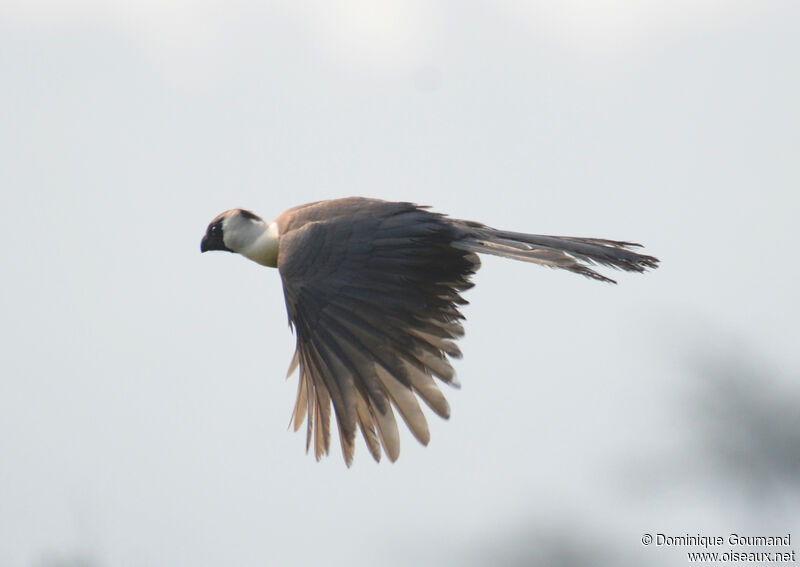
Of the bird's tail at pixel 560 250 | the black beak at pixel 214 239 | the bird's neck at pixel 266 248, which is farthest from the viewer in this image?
the black beak at pixel 214 239

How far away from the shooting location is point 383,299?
6.83 metres

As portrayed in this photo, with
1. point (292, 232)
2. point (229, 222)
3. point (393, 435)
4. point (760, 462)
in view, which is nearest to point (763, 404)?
point (760, 462)

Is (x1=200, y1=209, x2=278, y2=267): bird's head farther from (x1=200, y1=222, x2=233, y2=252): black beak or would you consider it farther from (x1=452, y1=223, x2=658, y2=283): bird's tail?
(x1=452, y1=223, x2=658, y2=283): bird's tail

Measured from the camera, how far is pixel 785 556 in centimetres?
479

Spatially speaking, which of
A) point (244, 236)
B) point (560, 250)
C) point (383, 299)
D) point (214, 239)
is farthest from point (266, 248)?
point (560, 250)

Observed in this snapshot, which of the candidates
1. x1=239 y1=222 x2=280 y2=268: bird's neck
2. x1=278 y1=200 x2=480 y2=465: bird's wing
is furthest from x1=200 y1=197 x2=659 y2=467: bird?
x1=239 y1=222 x2=280 y2=268: bird's neck

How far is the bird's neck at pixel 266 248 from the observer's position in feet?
27.1

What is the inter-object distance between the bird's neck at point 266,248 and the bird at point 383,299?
2.55 ft

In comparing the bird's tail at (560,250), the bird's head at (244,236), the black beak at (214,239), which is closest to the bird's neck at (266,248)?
the bird's head at (244,236)

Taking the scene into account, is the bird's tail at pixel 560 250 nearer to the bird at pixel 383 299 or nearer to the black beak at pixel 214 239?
the bird at pixel 383 299

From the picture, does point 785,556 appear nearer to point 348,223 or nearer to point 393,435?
point 393,435

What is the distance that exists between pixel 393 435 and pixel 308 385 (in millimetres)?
588

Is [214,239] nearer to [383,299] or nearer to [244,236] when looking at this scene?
[244,236]

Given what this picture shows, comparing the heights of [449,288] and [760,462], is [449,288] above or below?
above
